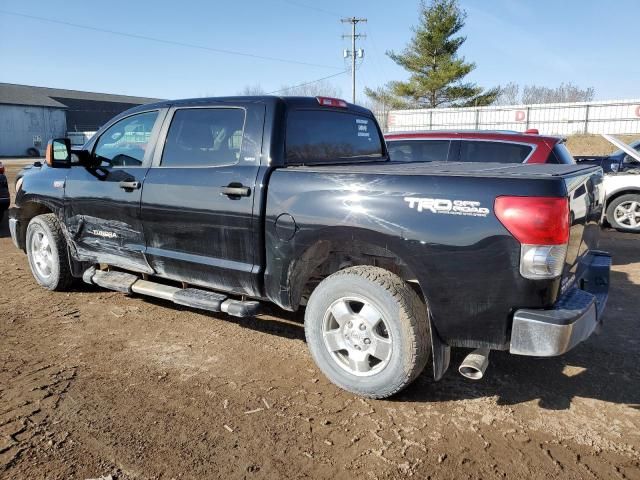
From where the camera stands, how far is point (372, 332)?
3.15m

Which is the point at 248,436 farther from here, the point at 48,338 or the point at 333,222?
the point at 48,338

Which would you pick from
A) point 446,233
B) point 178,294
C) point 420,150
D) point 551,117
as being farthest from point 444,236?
point 551,117

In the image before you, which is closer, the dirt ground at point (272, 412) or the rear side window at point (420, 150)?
the dirt ground at point (272, 412)

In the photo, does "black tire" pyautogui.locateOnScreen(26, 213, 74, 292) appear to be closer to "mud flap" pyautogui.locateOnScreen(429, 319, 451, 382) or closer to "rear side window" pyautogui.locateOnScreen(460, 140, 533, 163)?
"mud flap" pyautogui.locateOnScreen(429, 319, 451, 382)

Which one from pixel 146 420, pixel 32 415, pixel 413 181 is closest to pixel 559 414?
pixel 413 181

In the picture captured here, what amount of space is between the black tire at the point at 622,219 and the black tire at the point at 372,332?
7923 mm

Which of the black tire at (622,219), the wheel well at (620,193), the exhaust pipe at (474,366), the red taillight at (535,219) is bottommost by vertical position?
the exhaust pipe at (474,366)

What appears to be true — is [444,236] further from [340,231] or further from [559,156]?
[559,156]

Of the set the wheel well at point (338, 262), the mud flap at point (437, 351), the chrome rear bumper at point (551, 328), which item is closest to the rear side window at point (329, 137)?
the wheel well at point (338, 262)

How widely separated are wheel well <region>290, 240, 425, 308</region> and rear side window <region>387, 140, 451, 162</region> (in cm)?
367

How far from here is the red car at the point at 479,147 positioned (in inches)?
242

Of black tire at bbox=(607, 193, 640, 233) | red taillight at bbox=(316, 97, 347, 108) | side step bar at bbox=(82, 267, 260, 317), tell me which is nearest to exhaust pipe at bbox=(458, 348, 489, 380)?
side step bar at bbox=(82, 267, 260, 317)

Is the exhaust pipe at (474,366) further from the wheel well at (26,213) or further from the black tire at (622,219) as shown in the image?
the black tire at (622,219)

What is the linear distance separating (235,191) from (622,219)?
27.4 feet
